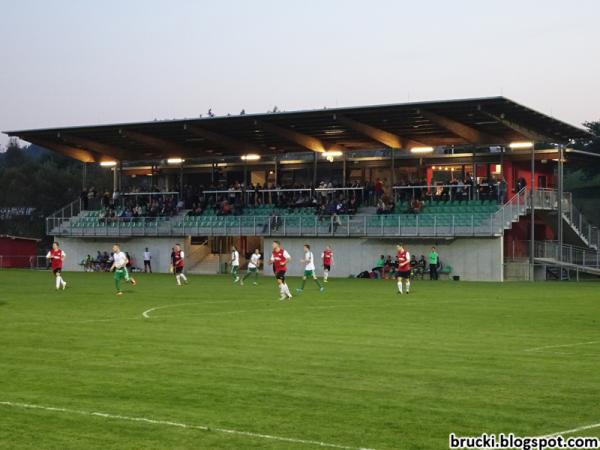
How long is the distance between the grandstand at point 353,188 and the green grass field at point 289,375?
29.1m

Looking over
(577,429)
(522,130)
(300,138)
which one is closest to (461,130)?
(522,130)

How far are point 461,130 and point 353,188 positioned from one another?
8.56m

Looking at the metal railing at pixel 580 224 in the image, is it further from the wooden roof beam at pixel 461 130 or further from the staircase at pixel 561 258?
the wooden roof beam at pixel 461 130

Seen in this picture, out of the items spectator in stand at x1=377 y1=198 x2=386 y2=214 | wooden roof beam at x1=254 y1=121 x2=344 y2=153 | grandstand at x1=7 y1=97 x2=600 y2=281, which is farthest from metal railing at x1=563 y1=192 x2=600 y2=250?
wooden roof beam at x1=254 y1=121 x2=344 y2=153

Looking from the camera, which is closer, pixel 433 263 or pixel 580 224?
pixel 433 263

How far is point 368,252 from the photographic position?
208ft

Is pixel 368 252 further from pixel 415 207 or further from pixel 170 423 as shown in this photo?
pixel 170 423

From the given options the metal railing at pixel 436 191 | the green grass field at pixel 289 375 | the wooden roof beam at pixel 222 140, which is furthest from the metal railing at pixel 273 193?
the green grass field at pixel 289 375

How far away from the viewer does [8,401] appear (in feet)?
45.3

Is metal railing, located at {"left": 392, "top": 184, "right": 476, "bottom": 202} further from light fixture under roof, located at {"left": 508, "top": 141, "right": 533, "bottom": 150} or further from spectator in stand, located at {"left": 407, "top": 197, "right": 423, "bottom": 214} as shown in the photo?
light fixture under roof, located at {"left": 508, "top": 141, "right": 533, "bottom": 150}

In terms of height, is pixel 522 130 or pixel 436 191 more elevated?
pixel 522 130

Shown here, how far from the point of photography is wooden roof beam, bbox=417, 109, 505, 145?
6034 cm

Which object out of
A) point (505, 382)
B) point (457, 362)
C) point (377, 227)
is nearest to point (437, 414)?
point (505, 382)

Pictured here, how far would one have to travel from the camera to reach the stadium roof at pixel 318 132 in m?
59.9
